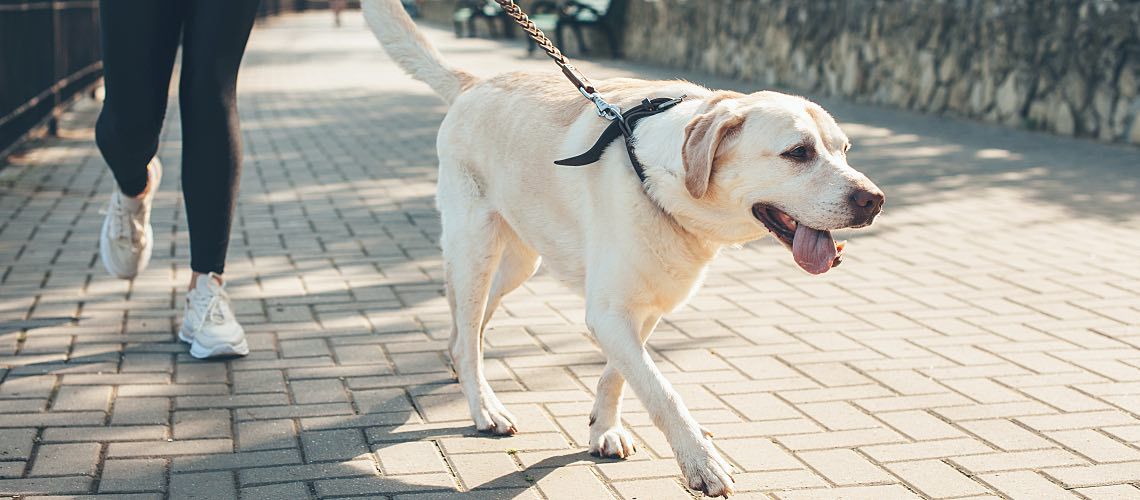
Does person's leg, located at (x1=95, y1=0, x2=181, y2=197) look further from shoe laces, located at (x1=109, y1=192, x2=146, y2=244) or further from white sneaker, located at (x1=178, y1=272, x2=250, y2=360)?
white sneaker, located at (x1=178, y1=272, x2=250, y2=360)

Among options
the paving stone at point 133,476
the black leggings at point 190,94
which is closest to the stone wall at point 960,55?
the black leggings at point 190,94

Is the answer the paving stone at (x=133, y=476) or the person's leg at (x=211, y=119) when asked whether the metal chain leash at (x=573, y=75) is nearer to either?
the person's leg at (x=211, y=119)

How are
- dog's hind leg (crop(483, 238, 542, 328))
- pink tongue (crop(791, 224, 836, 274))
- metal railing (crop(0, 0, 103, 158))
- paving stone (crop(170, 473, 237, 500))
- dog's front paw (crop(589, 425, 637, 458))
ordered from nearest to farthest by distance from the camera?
1. pink tongue (crop(791, 224, 836, 274))
2. paving stone (crop(170, 473, 237, 500))
3. dog's front paw (crop(589, 425, 637, 458))
4. dog's hind leg (crop(483, 238, 542, 328))
5. metal railing (crop(0, 0, 103, 158))

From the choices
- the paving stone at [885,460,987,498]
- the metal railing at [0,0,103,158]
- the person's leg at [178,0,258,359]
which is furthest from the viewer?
the metal railing at [0,0,103,158]

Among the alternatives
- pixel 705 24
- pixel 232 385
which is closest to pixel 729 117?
pixel 232 385

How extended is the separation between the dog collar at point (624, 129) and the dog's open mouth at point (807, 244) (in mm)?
437

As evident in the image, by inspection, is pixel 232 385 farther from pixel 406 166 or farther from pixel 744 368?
pixel 406 166

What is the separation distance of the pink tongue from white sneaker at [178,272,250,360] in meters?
2.24

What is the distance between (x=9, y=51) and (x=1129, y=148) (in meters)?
9.07

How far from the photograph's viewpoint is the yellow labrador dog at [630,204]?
9.82ft

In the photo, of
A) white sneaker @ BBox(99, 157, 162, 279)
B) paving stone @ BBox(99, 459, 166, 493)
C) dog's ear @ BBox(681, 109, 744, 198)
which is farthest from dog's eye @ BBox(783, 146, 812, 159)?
white sneaker @ BBox(99, 157, 162, 279)

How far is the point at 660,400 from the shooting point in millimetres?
3021

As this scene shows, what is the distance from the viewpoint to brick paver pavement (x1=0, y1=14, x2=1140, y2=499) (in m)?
3.35

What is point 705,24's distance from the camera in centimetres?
1842
